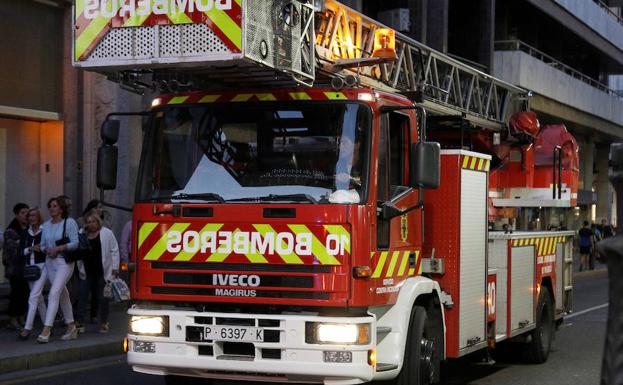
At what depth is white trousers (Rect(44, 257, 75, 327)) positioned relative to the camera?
11414mm

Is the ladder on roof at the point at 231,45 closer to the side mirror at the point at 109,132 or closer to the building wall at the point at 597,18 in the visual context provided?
the side mirror at the point at 109,132

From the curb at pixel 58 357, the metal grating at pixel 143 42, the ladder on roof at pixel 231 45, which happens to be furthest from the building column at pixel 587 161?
the metal grating at pixel 143 42

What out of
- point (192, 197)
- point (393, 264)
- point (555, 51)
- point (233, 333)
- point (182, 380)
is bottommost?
point (182, 380)

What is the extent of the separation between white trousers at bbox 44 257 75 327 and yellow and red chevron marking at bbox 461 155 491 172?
17.8 feet

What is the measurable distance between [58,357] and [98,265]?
2.55 m

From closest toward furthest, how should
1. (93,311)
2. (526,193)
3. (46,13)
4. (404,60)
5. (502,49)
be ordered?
(404,60)
(526,193)
(93,311)
(46,13)
(502,49)

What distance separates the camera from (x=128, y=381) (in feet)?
31.1

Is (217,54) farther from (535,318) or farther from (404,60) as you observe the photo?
(535,318)

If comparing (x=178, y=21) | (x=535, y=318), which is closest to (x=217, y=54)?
(x=178, y=21)

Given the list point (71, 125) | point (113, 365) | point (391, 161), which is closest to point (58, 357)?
point (113, 365)

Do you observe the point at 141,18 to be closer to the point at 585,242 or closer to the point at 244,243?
the point at 244,243

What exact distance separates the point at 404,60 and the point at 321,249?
3.22m

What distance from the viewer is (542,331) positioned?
11141 mm

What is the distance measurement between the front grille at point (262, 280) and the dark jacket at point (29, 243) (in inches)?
220
